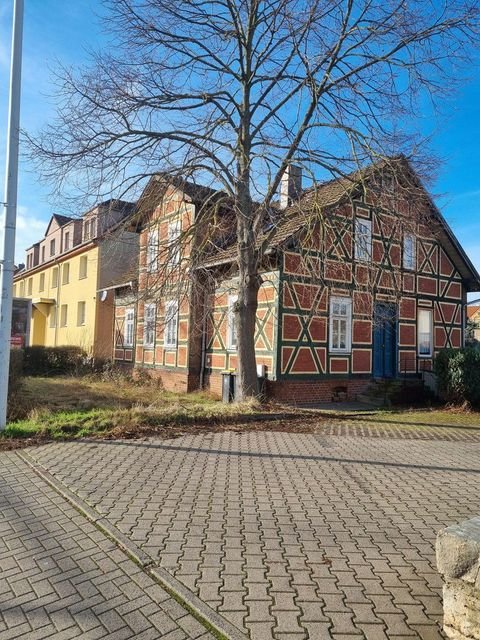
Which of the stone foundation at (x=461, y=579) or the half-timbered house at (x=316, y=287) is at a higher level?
the half-timbered house at (x=316, y=287)

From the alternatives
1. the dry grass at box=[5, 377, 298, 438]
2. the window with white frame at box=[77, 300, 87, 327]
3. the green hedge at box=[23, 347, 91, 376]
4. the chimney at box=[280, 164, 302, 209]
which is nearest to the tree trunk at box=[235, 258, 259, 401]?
the dry grass at box=[5, 377, 298, 438]

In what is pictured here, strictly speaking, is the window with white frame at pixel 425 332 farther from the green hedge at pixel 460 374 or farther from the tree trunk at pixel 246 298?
the tree trunk at pixel 246 298

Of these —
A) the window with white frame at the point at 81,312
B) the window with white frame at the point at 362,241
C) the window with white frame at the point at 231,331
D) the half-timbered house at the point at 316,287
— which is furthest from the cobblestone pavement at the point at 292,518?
the window with white frame at the point at 81,312

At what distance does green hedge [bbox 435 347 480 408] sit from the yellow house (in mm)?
11157

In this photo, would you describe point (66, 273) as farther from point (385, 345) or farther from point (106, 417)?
point (106, 417)

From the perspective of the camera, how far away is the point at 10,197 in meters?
8.52

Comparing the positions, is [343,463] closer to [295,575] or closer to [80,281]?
[295,575]

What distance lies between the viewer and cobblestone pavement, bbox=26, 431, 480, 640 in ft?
10.1

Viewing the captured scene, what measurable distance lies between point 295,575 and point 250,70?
10.9 meters

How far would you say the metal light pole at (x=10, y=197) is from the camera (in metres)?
8.32

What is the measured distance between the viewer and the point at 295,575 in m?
3.50

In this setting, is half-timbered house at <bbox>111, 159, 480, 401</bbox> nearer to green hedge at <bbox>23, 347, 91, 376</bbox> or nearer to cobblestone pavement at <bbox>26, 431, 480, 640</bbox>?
green hedge at <bbox>23, 347, 91, 376</bbox>

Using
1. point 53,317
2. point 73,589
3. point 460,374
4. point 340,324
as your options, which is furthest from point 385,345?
point 53,317

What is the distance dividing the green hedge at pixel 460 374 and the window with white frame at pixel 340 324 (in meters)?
2.80
